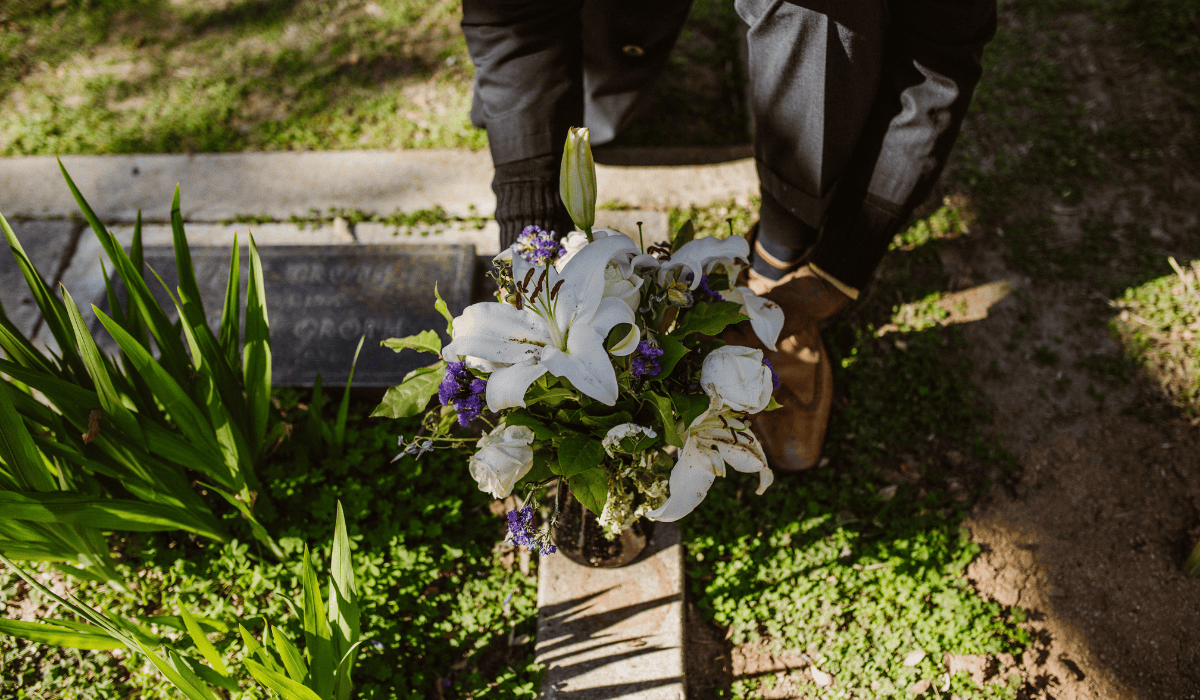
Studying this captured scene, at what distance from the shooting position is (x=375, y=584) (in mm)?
1744

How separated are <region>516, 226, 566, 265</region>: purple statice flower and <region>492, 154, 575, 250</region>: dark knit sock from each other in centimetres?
57

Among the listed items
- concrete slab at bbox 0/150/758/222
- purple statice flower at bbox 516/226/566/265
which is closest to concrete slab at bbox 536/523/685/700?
purple statice flower at bbox 516/226/566/265

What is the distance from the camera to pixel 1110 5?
3055mm

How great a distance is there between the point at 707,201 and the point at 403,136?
1.30m

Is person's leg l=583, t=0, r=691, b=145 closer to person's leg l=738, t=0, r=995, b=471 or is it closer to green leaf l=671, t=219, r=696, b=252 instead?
person's leg l=738, t=0, r=995, b=471

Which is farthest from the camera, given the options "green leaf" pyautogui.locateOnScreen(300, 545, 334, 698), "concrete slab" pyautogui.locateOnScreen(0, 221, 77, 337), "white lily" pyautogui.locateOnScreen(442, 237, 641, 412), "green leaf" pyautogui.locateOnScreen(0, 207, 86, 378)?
"concrete slab" pyautogui.locateOnScreen(0, 221, 77, 337)

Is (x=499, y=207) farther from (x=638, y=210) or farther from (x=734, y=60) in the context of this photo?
(x=734, y=60)

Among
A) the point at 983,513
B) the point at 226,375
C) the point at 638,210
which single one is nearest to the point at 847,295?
the point at 983,513

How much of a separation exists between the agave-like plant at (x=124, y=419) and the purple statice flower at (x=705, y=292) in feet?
3.14

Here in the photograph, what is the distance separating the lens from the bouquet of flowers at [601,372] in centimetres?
98

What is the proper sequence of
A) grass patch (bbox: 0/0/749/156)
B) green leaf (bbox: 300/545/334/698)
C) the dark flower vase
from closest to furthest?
green leaf (bbox: 300/545/334/698)
the dark flower vase
grass patch (bbox: 0/0/749/156)

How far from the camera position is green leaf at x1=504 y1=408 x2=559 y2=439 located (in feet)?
3.58

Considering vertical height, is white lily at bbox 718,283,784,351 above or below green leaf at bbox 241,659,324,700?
above

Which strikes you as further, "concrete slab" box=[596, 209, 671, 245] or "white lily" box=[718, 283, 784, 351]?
"concrete slab" box=[596, 209, 671, 245]
